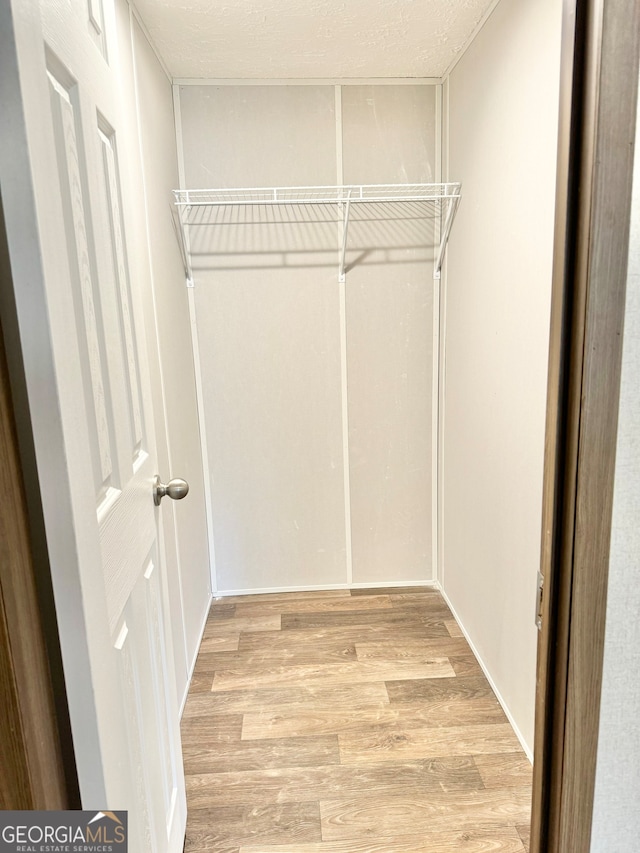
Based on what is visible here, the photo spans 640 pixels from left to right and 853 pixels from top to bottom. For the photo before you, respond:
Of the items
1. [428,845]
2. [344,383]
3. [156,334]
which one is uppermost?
[156,334]

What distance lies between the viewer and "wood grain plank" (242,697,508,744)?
1839 millimetres

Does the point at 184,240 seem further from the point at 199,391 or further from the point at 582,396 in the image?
the point at 582,396

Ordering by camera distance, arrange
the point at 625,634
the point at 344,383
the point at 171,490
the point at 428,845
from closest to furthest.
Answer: the point at 625,634, the point at 171,490, the point at 428,845, the point at 344,383

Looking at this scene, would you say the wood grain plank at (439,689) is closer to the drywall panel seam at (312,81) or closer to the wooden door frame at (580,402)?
the wooden door frame at (580,402)

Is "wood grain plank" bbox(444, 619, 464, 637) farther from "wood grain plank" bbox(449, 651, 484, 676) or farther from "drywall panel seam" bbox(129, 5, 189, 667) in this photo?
"drywall panel seam" bbox(129, 5, 189, 667)

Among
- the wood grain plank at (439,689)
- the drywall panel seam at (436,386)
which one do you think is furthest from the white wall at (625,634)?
the drywall panel seam at (436,386)

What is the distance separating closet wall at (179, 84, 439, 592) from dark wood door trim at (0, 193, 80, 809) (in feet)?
6.41

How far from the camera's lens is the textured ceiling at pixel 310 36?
1.77 meters

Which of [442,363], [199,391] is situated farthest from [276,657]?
[442,363]

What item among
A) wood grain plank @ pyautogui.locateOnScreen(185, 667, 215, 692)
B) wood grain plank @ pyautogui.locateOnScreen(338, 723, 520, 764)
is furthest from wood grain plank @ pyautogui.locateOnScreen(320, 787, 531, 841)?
wood grain plank @ pyautogui.locateOnScreen(185, 667, 215, 692)

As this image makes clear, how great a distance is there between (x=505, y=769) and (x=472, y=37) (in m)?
2.57

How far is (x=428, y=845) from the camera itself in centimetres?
143

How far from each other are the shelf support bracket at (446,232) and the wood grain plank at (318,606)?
1.63 m

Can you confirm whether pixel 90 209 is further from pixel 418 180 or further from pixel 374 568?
pixel 374 568
